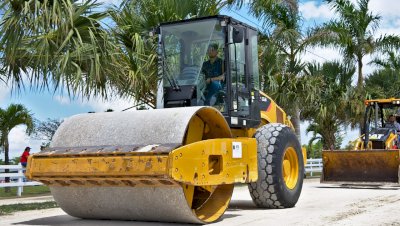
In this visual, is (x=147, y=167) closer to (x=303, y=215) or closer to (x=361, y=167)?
(x=303, y=215)

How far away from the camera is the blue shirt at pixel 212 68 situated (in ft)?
30.4

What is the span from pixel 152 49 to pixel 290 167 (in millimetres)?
4573

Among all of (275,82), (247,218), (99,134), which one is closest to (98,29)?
(99,134)

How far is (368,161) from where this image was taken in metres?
15.5

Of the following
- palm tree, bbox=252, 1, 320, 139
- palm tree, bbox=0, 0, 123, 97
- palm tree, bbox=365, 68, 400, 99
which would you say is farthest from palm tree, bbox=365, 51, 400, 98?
palm tree, bbox=0, 0, 123, 97

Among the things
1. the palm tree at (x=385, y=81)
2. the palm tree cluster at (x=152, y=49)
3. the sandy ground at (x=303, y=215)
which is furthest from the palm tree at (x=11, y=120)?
the palm tree at (x=385, y=81)

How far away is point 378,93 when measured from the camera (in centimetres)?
2886

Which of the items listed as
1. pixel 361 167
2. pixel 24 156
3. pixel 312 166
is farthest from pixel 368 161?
pixel 312 166

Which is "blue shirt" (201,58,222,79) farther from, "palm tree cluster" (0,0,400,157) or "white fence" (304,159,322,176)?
"white fence" (304,159,322,176)

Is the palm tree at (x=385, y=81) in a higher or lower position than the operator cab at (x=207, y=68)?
higher

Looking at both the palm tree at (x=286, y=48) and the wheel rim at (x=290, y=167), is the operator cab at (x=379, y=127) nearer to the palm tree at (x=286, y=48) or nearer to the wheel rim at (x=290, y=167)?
the palm tree at (x=286, y=48)

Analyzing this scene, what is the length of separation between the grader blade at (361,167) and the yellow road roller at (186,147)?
5506mm

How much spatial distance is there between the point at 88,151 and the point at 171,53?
2730mm

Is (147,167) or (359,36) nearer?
(147,167)
